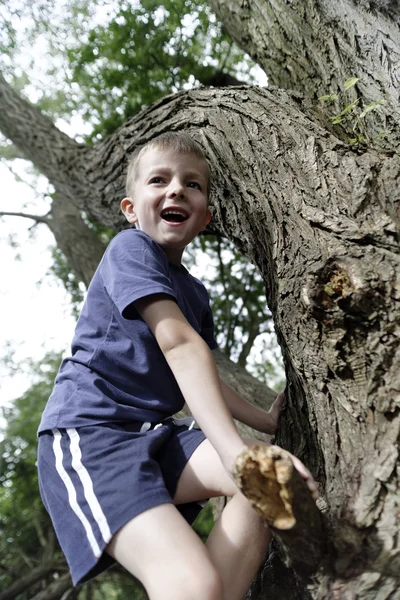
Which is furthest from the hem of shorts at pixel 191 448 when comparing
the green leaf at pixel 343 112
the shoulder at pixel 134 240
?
the green leaf at pixel 343 112

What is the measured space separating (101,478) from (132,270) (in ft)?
2.28

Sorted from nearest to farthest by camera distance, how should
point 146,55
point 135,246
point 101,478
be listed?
1. point 101,478
2. point 135,246
3. point 146,55

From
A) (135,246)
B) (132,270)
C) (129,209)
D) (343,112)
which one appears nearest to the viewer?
(132,270)

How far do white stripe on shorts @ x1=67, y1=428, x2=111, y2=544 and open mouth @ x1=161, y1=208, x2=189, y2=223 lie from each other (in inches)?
35.7

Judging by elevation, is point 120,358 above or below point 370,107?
below

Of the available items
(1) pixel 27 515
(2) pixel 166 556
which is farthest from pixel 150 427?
(1) pixel 27 515

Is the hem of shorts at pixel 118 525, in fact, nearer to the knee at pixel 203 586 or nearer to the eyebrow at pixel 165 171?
the knee at pixel 203 586

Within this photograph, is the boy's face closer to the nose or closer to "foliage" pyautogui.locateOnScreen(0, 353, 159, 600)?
the nose

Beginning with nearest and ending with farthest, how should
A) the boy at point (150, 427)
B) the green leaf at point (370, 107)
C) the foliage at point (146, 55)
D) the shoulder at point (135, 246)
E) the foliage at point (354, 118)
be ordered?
the boy at point (150, 427) → the shoulder at point (135, 246) → the green leaf at point (370, 107) → the foliage at point (354, 118) → the foliage at point (146, 55)

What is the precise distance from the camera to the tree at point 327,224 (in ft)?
4.65

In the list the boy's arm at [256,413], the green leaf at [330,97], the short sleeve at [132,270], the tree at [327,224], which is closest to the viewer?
the tree at [327,224]

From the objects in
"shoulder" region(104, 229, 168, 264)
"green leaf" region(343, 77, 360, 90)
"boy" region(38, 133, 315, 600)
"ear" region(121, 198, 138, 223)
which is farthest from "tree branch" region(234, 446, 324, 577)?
"green leaf" region(343, 77, 360, 90)

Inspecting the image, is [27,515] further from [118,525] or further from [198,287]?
[118,525]

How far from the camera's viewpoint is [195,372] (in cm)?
166
